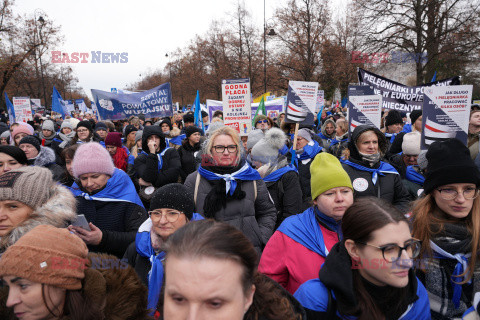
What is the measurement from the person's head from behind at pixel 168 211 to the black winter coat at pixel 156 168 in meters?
2.11

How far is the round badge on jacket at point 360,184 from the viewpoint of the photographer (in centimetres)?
339

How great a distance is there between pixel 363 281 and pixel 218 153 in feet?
6.30

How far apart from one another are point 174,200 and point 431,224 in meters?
1.71

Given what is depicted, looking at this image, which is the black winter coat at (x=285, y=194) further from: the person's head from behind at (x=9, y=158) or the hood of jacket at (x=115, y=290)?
the person's head from behind at (x=9, y=158)

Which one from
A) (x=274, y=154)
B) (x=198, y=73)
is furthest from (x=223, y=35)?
(x=274, y=154)

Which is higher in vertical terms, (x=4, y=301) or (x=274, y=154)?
(x=274, y=154)

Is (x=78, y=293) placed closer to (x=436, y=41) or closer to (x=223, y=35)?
(x=436, y=41)

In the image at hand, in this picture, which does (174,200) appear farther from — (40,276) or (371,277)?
(371,277)

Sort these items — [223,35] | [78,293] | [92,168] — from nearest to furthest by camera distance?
[78,293]
[92,168]
[223,35]

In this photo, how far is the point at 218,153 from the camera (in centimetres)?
326

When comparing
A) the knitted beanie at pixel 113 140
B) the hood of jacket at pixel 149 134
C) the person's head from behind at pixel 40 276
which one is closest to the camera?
the person's head from behind at pixel 40 276

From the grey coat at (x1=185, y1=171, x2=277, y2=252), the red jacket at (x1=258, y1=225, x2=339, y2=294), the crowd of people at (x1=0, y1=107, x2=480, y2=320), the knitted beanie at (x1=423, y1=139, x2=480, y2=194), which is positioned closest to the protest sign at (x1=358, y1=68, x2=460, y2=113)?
the crowd of people at (x1=0, y1=107, x2=480, y2=320)

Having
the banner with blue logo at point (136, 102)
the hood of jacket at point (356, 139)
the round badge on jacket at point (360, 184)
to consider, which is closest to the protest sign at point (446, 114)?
the hood of jacket at point (356, 139)

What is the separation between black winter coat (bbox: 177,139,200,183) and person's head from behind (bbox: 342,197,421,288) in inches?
164
